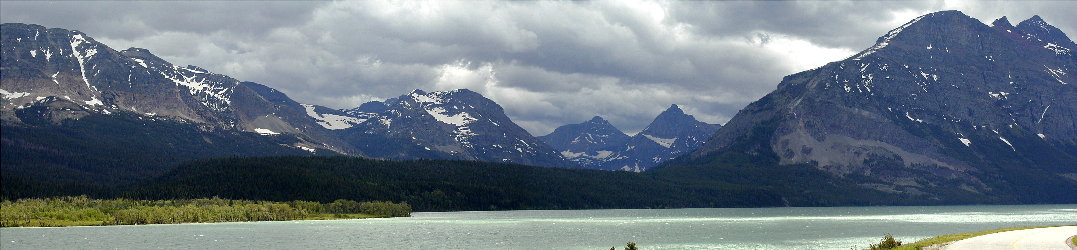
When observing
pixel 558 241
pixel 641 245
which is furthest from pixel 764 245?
pixel 558 241

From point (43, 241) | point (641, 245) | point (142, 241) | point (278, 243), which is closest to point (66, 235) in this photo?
point (43, 241)

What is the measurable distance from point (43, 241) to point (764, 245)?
125585 mm

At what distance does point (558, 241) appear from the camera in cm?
15125

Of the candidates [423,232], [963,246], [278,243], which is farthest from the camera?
[423,232]

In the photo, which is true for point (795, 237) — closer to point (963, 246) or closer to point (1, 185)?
point (963, 246)

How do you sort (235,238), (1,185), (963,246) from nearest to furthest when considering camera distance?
1. (1,185)
2. (963,246)
3. (235,238)

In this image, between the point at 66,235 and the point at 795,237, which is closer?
the point at 795,237

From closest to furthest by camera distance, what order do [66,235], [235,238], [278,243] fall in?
[278,243]
[235,238]
[66,235]

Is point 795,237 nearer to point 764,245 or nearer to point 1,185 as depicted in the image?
point 764,245

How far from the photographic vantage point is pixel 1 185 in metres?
61.8

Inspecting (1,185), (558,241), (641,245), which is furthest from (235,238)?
(1,185)

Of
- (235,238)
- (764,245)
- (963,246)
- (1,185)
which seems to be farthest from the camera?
(235,238)

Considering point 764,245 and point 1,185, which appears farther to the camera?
point 764,245

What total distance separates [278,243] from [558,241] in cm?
4783
